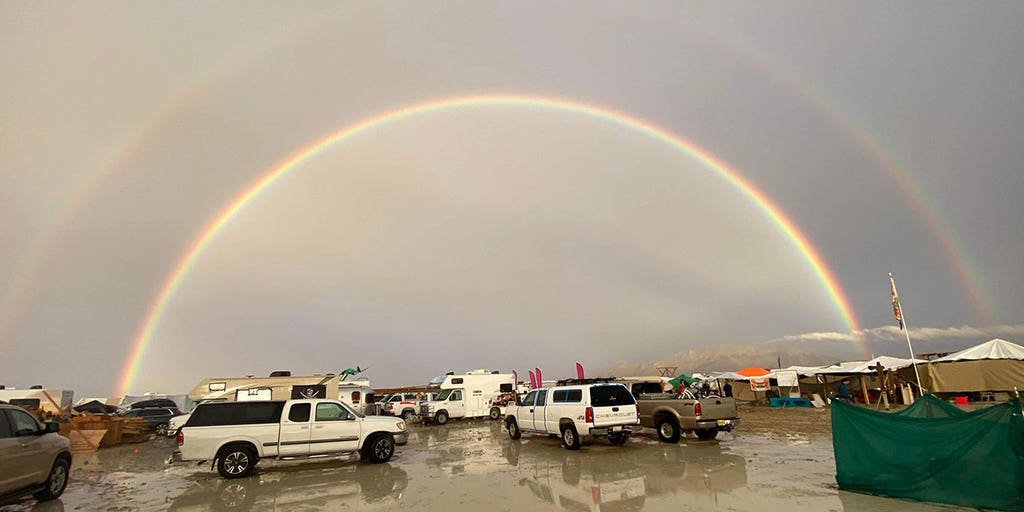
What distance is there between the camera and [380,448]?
15.3 metres

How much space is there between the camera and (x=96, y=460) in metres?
19.2

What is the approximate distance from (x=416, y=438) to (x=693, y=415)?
485 inches

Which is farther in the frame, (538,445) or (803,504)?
(538,445)

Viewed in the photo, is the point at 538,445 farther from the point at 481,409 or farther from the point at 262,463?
the point at 481,409

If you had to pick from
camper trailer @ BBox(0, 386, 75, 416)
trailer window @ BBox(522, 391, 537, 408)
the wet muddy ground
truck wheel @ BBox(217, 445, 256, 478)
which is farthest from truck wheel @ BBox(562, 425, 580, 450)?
camper trailer @ BBox(0, 386, 75, 416)

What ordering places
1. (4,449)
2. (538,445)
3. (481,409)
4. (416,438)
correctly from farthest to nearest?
1. (481,409)
2. (416,438)
3. (538,445)
4. (4,449)

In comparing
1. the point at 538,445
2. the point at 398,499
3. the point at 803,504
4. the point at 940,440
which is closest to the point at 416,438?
the point at 538,445

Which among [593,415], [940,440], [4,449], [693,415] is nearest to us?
[940,440]

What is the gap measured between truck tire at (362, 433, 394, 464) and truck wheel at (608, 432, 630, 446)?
6.66 metres

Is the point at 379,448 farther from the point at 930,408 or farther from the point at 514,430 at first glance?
the point at 930,408

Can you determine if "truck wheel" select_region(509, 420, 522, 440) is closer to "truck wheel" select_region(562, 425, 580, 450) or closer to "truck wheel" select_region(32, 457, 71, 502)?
"truck wheel" select_region(562, 425, 580, 450)

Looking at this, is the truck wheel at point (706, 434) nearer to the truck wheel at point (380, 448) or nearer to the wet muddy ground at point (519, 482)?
the wet muddy ground at point (519, 482)

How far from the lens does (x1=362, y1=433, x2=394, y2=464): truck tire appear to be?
15.2 m

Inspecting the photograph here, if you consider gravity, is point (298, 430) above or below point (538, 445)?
above
